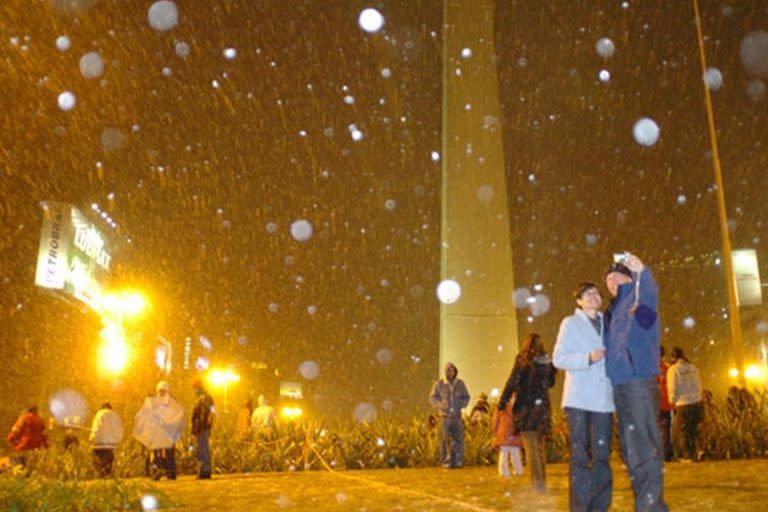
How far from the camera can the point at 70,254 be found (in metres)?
23.4

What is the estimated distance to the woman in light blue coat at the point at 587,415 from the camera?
216 inches

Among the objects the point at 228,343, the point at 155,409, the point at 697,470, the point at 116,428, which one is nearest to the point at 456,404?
the point at 697,470

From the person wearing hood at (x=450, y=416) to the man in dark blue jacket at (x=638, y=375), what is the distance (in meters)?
7.51

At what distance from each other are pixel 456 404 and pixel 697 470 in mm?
3456

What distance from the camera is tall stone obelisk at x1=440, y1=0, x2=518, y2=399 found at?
Result: 14.4 m

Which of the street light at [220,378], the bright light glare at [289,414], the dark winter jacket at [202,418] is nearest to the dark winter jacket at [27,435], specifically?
the dark winter jacket at [202,418]

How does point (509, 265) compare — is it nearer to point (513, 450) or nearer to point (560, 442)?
point (560, 442)

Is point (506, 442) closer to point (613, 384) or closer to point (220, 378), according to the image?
point (613, 384)

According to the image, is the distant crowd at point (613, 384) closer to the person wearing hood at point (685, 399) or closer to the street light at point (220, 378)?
the person wearing hood at point (685, 399)

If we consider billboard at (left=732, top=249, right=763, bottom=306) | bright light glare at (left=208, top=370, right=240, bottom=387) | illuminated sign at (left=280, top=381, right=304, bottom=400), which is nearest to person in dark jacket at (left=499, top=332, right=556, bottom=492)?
billboard at (left=732, top=249, right=763, bottom=306)

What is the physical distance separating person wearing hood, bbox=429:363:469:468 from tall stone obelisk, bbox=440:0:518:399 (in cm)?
179

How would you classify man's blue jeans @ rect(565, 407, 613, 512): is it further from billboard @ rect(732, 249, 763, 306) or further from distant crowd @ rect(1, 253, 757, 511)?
billboard @ rect(732, 249, 763, 306)

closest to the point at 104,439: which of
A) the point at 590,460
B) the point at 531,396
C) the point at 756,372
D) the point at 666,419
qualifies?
the point at 531,396

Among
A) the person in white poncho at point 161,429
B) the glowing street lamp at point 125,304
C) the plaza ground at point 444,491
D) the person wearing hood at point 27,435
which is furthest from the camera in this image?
the glowing street lamp at point 125,304
